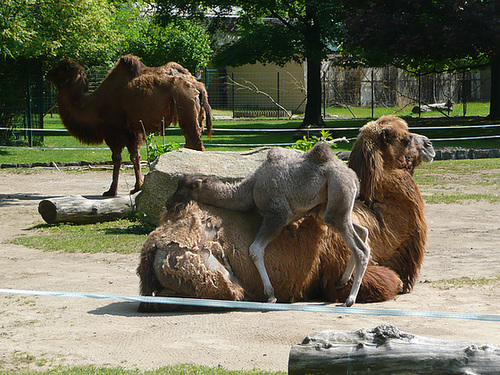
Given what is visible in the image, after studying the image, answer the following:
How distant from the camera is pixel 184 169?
333 inches

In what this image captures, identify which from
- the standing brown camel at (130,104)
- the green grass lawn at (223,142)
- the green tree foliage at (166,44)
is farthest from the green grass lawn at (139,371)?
the green tree foliage at (166,44)

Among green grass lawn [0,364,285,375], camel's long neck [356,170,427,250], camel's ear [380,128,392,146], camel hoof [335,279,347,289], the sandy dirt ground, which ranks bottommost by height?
the sandy dirt ground

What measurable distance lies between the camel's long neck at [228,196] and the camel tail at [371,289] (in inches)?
35.9

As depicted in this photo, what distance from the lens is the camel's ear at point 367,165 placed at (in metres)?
5.64

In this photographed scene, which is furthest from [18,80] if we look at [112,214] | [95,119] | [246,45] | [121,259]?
[121,259]

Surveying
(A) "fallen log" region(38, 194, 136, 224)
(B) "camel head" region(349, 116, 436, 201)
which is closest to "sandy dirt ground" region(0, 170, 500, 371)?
(B) "camel head" region(349, 116, 436, 201)

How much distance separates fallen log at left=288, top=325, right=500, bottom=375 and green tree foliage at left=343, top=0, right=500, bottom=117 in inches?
711

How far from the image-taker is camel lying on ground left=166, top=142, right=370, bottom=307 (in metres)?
5.09

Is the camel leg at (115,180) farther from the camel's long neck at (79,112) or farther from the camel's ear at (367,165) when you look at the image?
the camel's ear at (367,165)

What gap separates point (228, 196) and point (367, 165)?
3.87ft

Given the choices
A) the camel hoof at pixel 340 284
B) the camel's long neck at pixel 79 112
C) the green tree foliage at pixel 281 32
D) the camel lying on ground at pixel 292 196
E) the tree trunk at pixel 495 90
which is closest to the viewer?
the camel lying on ground at pixel 292 196

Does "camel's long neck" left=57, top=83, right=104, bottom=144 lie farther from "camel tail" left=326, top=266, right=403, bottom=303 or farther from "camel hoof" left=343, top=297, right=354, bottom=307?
"camel hoof" left=343, top=297, right=354, bottom=307

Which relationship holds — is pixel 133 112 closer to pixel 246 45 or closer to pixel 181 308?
pixel 181 308

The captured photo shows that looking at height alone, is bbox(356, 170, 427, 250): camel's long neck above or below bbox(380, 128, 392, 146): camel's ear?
below
